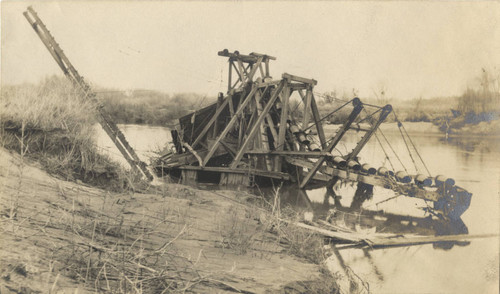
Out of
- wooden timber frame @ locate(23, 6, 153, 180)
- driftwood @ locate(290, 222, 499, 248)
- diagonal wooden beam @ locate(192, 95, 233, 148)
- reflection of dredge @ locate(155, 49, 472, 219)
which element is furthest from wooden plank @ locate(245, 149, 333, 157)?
driftwood @ locate(290, 222, 499, 248)

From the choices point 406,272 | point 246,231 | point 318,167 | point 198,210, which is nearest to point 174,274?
point 246,231

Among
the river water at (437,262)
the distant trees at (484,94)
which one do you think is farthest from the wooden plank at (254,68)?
the distant trees at (484,94)

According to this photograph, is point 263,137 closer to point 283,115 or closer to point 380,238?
point 283,115

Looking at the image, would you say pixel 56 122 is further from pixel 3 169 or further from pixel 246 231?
pixel 246 231

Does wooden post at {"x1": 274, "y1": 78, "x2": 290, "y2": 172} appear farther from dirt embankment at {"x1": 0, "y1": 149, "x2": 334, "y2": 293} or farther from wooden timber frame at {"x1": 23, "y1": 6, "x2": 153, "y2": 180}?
dirt embankment at {"x1": 0, "y1": 149, "x2": 334, "y2": 293}

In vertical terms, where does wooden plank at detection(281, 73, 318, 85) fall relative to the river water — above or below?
above

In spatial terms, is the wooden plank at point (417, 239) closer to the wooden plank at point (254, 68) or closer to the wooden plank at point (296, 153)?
the wooden plank at point (296, 153)
